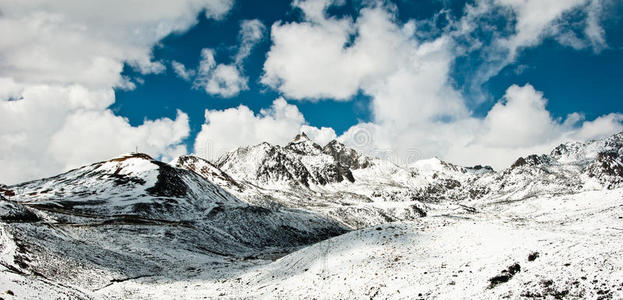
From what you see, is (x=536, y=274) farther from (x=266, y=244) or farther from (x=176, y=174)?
(x=176, y=174)

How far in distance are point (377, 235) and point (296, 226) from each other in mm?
109046

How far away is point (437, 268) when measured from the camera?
88.6ft

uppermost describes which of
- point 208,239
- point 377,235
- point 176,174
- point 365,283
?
point 176,174

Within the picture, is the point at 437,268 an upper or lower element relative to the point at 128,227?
lower

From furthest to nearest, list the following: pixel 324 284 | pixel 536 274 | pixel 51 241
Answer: pixel 51 241 < pixel 324 284 < pixel 536 274

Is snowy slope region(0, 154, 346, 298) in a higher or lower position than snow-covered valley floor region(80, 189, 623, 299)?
higher

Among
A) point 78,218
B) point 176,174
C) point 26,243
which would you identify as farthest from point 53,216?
point 176,174

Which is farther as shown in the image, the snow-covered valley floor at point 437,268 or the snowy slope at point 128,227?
the snowy slope at point 128,227

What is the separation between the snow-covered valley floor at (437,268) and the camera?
19531 millimetres

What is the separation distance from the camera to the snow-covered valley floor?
64.1ft

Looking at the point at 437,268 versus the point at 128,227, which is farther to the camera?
the point at 128,227

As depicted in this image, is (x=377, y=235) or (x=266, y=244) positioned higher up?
(x=266, y=244)

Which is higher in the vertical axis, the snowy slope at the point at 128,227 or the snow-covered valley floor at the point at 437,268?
the snowy slope at the point at 128,227

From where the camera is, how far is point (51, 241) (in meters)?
47.6
